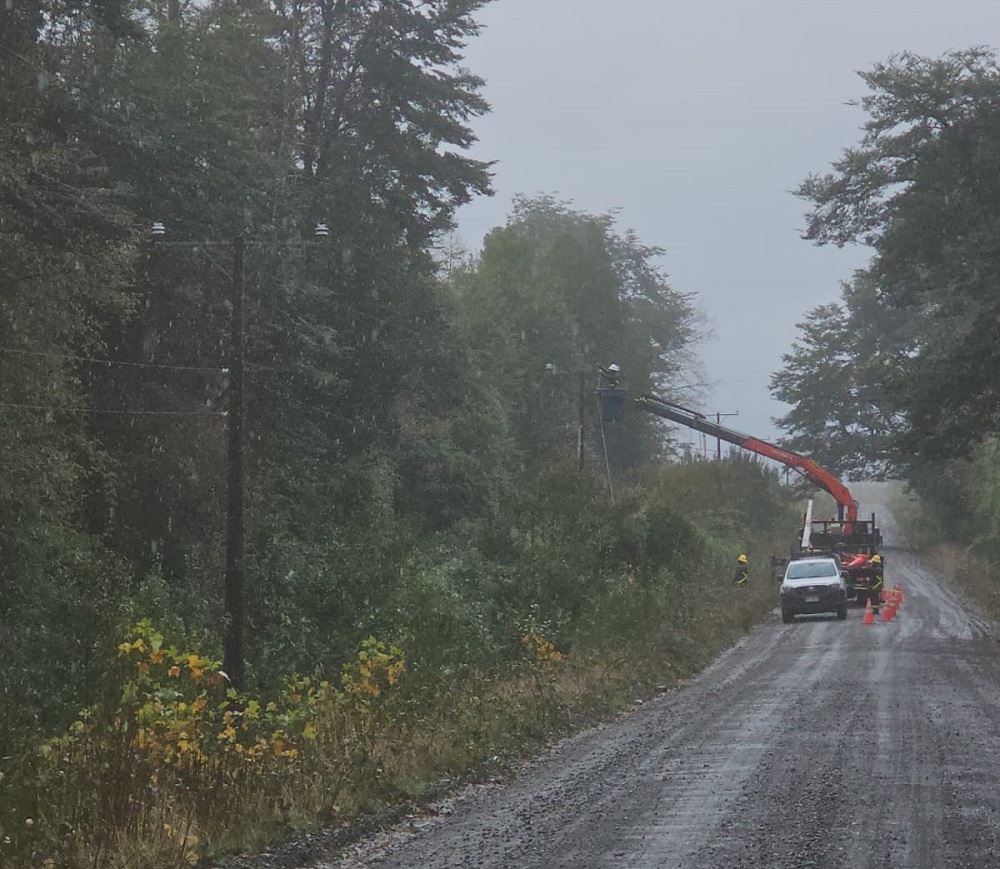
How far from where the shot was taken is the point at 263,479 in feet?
118

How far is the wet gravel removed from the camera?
10438 mm

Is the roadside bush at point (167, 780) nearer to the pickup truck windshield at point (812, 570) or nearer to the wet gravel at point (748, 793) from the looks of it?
the wet gravel at point (748, 793)

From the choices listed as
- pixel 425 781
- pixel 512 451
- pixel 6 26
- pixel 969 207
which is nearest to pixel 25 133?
pixel 6 26

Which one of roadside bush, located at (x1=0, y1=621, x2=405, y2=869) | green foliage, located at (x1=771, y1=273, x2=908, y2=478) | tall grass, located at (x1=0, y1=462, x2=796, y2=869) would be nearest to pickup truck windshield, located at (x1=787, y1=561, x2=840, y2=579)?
tall grass, located at (x1=0, y1=462, x2=796, y2=869)

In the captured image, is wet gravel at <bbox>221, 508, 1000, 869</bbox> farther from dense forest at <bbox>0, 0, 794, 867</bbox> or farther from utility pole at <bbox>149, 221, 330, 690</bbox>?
utility pole at <bbox>149, 221, 330, 690</bbox>

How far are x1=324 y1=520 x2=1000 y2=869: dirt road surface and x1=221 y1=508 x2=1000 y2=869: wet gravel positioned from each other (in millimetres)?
25

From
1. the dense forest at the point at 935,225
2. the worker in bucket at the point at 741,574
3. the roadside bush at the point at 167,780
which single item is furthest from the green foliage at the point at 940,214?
the roadside bush at the point at 167,780

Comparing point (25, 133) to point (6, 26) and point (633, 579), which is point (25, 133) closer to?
point (6, 26)

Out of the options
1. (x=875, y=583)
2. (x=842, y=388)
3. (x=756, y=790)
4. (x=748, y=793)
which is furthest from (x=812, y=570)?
(x=842, y=388)

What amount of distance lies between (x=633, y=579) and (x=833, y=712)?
17.8 m

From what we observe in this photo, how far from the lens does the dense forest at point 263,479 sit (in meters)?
12.6

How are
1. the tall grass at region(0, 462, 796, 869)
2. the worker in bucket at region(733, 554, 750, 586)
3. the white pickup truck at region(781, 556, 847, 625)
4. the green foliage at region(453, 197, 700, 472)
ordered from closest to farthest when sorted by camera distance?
the tall grass at region(0, 462, 796, 869) < the white pickup truck at region(781, 556, 847, 625) < the worker in bucket at region(733, 554, 750, 586) < the green foliage at region(453, 197, 700, 472)

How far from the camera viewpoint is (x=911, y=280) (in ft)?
117

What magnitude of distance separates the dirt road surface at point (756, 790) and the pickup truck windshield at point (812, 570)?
16.9m
